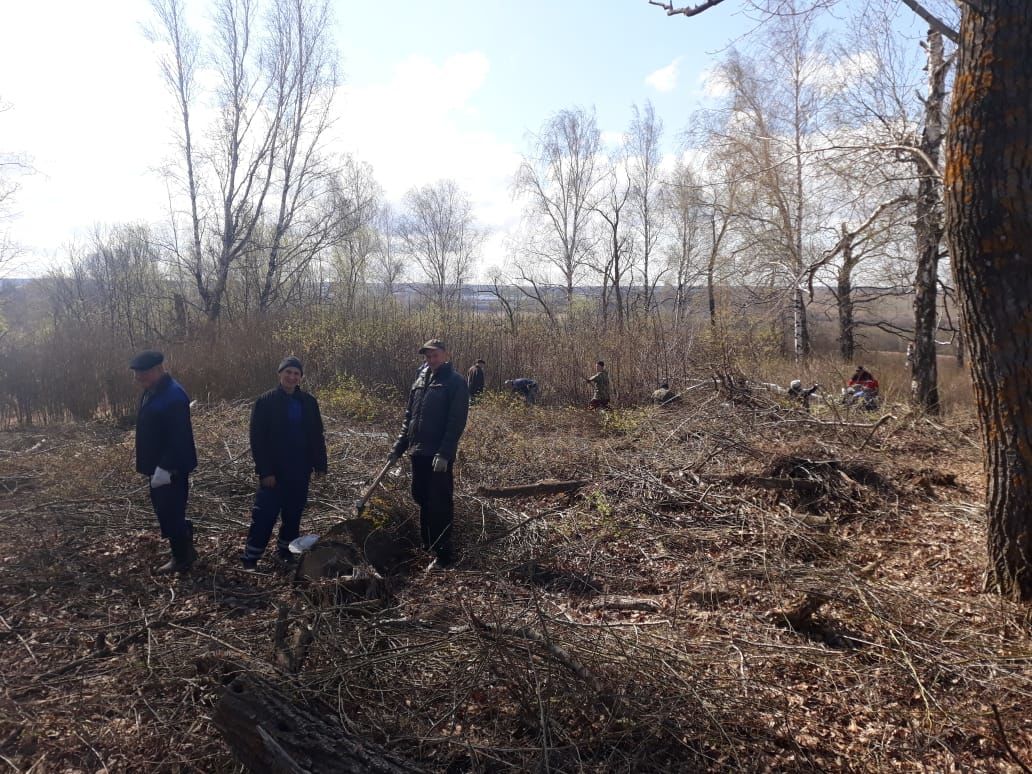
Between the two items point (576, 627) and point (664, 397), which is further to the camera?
point (664, 397)

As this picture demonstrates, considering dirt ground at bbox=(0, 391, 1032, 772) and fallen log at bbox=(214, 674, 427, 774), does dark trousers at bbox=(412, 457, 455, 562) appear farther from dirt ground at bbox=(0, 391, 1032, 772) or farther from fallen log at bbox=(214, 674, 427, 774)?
fallen log at bbox=(214, 674, 427, 774)

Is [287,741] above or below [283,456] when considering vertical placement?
below

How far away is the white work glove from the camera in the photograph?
15.2 feet

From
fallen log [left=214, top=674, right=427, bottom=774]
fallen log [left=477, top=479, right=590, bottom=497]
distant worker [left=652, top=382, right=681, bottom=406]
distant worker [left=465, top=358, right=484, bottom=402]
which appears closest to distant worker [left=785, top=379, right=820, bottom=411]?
distant worker [left=652, top=382, right=681, bottom=406]

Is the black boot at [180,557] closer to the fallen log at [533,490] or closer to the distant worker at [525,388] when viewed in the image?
the fallen log at [533,490]

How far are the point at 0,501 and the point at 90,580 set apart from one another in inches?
114

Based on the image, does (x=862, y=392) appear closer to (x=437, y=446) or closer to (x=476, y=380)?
(x=476, y=380)

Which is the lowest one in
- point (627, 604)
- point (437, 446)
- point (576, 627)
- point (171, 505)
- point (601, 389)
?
point (627, 604)

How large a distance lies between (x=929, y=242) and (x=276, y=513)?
441 inches

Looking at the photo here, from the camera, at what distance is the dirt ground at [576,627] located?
2730 millimetres

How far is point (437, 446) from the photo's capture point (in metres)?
4.98

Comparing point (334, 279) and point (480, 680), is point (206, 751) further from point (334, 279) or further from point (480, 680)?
point (334, 279)

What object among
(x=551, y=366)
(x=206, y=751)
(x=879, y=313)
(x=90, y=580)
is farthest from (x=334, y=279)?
(x=206, y=751)

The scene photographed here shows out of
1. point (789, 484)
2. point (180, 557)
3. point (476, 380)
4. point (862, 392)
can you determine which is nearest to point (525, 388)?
point (476, 380)
